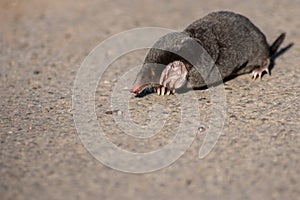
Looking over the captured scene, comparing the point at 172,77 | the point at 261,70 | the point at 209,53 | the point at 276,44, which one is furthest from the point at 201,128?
the point at 276,44

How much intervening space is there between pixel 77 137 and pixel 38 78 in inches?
65.2

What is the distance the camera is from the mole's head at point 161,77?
470 centimetres

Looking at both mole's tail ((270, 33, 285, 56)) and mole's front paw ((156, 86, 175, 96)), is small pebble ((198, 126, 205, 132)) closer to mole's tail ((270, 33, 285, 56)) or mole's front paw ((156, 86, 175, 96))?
mole's front paw ((156, 86, 175, 96))

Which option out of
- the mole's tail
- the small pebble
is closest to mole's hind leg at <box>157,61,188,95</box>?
the small pebble

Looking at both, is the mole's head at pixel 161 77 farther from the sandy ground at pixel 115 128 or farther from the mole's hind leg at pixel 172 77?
the sandy ground at pixel 115 128

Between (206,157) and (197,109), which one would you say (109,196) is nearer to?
(206,157)

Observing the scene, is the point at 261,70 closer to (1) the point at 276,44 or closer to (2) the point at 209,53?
(1) the point at 276,44

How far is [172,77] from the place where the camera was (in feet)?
15.6

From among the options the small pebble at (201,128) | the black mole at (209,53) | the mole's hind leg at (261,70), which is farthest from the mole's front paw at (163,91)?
the mole's hind leg at (261,70)

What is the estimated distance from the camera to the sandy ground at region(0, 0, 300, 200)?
3473 millimetres

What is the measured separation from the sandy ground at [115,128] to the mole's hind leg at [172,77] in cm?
13

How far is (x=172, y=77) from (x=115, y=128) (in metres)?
0.84

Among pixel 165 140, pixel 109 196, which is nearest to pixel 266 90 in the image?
pixel 165 140

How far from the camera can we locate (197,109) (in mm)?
4648
